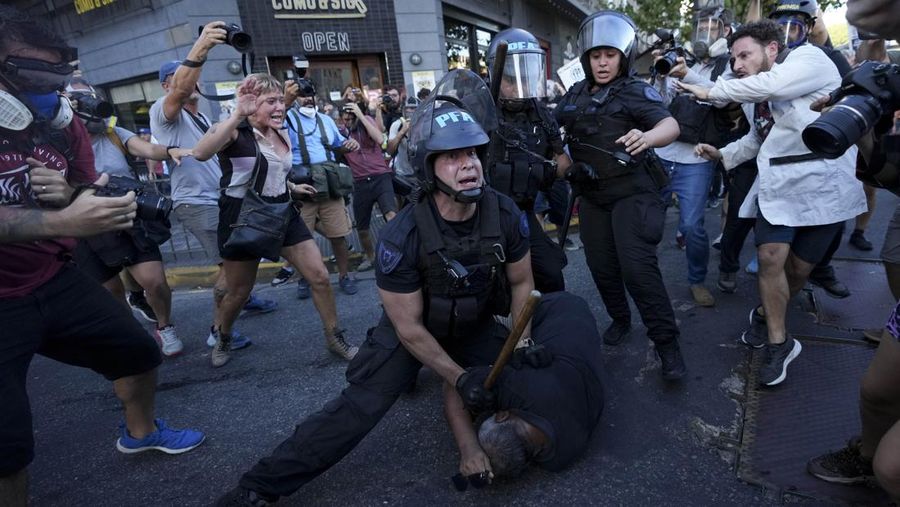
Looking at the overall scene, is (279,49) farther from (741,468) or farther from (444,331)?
(741,468)

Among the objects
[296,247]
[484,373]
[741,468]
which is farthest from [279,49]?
[741,468]

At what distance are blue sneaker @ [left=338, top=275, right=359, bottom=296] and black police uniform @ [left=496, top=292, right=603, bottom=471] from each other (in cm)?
276

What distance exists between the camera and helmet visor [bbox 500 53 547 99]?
10.4 ft

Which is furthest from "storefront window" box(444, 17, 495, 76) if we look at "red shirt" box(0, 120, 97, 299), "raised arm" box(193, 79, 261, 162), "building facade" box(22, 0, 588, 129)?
"red shirt" box(0, 120, 97, 299)

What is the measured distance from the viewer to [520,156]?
313 centimetres

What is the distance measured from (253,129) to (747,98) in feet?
9.55

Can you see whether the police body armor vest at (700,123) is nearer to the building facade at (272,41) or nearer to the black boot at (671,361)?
the black boot at (671,361)

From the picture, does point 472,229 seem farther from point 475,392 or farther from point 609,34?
point 609,34

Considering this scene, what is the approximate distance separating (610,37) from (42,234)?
2772 millimetres

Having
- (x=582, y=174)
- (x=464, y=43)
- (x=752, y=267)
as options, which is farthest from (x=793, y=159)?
(x=464, y=43)

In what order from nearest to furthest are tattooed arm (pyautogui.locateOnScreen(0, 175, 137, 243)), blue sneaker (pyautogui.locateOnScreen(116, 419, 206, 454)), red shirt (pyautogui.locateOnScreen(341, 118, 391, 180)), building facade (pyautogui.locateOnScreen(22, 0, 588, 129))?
tattooed arm (pyautogui.locateOnScreen(0, 175, 137, 243))
blue sneaker (pyautogui.locateOnScreen(116, 419, 206, 454))
red shirt (pyautogui.locateOnScreen(341, 118, 391, 180))
building facade (pyautogui.locateOnScreen(22, 0, 588, 129))

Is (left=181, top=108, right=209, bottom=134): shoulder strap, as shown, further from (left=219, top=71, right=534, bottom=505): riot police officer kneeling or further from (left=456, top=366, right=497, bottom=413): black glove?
(left=456, top=366, right=497, bottom=413): black glove

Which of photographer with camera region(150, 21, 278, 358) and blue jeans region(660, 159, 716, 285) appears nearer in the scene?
photographer with camera region(150, 21, 278, 358)

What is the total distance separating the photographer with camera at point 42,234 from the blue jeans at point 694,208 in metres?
3.51
